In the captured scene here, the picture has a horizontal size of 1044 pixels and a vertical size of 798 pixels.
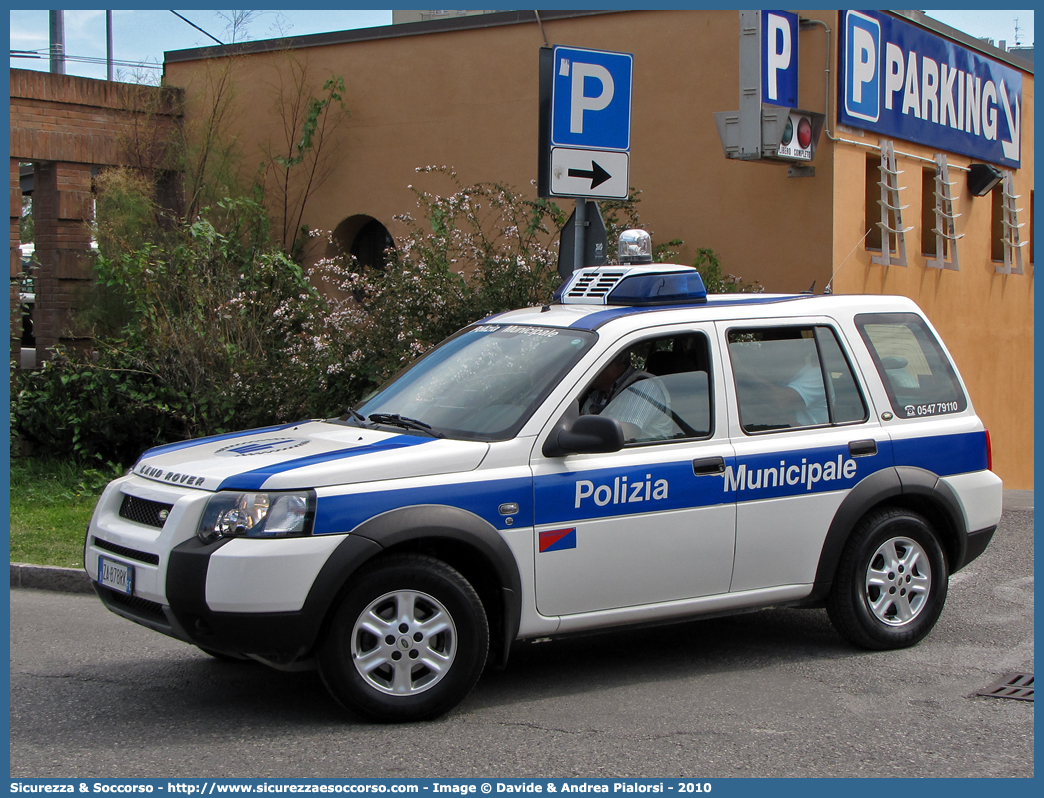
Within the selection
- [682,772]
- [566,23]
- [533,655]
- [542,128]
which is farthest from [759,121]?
[682,772]

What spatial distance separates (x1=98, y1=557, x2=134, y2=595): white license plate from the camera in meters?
4.97

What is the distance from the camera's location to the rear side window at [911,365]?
20.7 ft

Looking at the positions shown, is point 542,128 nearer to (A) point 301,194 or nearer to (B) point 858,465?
(B) point 858,465

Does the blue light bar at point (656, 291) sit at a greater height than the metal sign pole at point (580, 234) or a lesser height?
lesser

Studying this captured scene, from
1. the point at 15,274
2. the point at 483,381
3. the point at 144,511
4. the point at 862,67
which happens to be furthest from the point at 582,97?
the point at 15,274

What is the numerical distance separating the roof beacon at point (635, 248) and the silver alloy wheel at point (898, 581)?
2430 mm

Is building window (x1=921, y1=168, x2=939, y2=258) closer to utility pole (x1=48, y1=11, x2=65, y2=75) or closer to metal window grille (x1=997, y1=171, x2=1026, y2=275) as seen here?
metal window grille (x1=997, y1=171, x2=1026, y2=275)

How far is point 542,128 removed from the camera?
7.87 m

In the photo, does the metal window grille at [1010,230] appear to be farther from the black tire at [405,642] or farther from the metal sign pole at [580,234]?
the black tire at [405,642]

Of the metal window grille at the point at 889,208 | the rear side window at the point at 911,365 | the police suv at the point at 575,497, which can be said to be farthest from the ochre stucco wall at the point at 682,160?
the police suv at the point at 575,497

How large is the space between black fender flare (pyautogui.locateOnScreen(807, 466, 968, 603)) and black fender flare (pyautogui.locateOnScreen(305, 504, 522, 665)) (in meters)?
1.73

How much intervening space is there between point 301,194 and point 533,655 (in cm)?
1068

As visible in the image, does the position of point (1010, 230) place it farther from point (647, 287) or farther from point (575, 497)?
point (575, 497)

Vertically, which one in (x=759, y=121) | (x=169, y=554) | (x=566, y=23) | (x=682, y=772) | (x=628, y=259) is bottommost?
(x=682, y=772)
